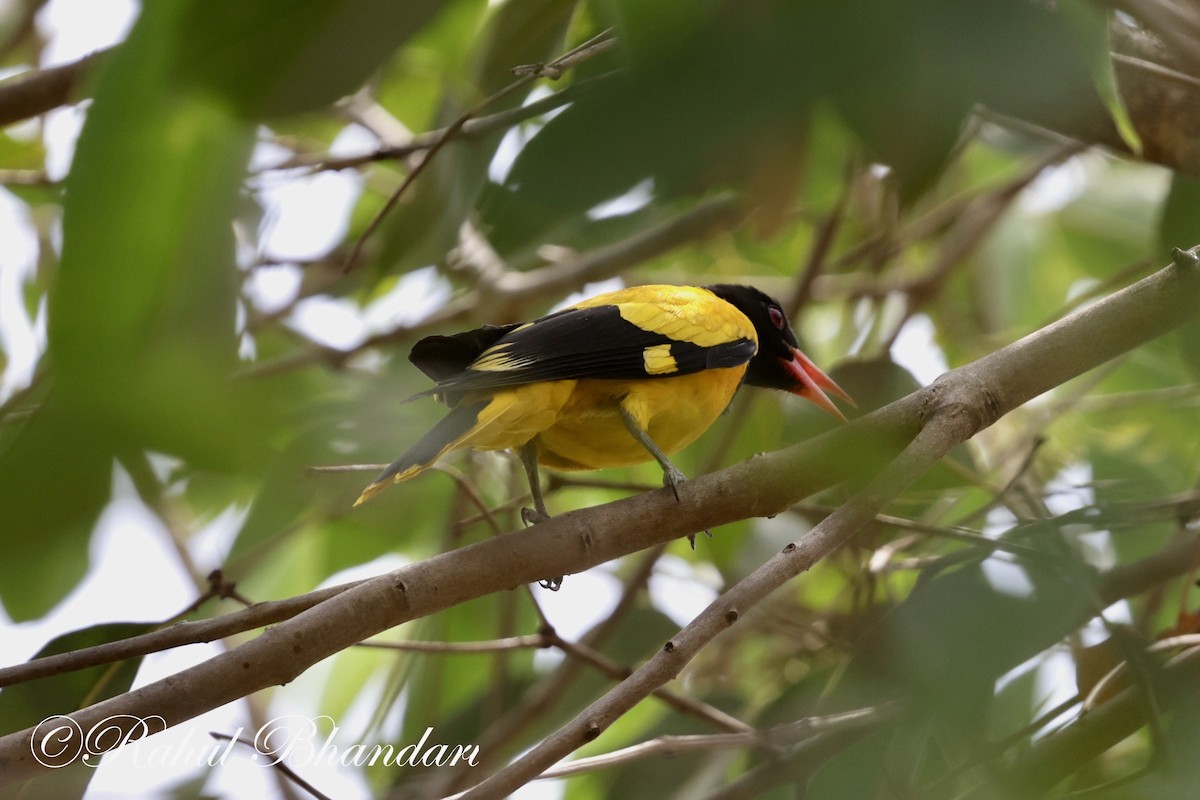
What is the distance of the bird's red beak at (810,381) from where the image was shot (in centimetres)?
318

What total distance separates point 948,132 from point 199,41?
0.47 meters

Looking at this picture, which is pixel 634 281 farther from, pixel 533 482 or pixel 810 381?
pixel 533 482

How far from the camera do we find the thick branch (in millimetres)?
1613

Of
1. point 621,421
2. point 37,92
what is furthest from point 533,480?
point 37,92

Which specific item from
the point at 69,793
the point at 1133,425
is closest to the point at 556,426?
the point at 69,793

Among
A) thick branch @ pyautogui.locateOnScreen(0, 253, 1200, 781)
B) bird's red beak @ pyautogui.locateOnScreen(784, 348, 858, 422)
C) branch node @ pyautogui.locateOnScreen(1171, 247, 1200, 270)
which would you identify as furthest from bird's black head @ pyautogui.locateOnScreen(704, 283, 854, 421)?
branch node @ pyautogui.locateOnScreen(1171, 247, 1200, 270)

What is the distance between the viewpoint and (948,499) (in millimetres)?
3320

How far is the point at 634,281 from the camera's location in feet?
14.8

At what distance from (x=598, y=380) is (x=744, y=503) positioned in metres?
0.74

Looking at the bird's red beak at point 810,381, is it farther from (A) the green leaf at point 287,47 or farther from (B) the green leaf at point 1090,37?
(A) the green leaf at point 287,47

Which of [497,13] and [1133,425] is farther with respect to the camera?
[1133,425]

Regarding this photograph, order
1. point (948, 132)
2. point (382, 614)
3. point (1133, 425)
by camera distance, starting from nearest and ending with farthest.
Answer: point (948, 132)
point (382, 614)
point (1133, 425)

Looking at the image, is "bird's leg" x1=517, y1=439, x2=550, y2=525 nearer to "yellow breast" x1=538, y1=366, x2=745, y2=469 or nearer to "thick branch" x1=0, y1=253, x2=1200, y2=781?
"yellow breast" x1=538, y1=366, x2=745, y2=469

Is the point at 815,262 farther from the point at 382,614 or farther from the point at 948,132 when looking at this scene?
the point at 948,132
